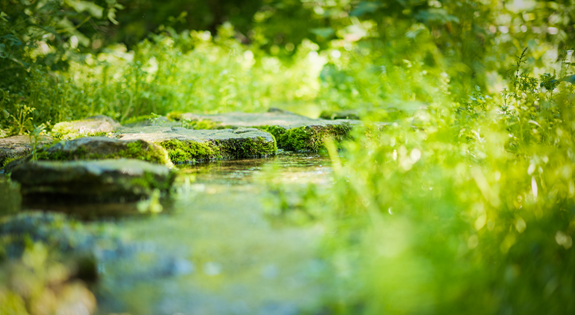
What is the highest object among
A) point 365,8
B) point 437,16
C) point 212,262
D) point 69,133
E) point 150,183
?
point 365,8

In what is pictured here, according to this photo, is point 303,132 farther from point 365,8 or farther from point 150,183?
point 365,8

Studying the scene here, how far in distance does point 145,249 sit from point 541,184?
6.32 feet

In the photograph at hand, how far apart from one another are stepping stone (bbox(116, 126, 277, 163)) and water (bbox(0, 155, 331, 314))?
142cm

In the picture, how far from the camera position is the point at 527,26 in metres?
6.14

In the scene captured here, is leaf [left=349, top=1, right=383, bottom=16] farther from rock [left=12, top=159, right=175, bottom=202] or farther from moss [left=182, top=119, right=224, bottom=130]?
rock [left=12, top=159, right=175, bottom=202]

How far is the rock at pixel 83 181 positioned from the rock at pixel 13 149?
1.15 metres

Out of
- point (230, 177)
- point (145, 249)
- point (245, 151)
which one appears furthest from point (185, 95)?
point (145, 249)

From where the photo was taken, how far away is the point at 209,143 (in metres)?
3.88

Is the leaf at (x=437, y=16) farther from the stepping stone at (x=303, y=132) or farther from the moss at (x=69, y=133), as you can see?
the moss at (x=69, y=133)

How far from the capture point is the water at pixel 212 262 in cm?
130

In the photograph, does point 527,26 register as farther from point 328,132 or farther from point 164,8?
point 164,8

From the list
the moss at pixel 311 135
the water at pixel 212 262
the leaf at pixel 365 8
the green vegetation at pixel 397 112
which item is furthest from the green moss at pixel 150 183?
the leaf at pixel 365 8

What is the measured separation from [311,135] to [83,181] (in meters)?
2.72

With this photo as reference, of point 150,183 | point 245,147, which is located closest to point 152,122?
point 245,147
